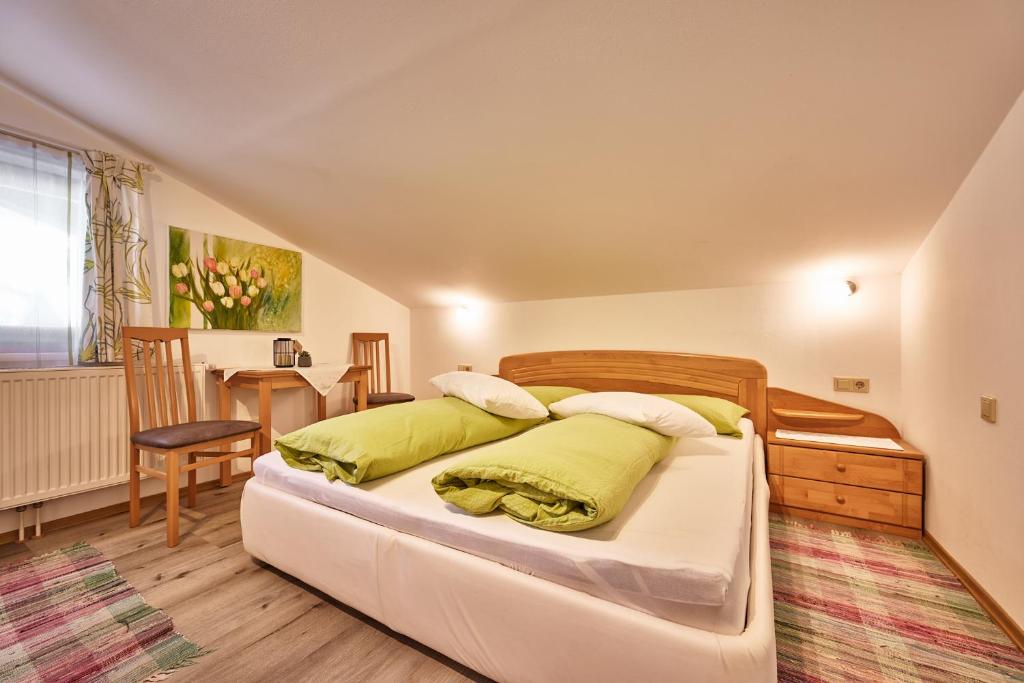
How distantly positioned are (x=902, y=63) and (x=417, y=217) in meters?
2.31

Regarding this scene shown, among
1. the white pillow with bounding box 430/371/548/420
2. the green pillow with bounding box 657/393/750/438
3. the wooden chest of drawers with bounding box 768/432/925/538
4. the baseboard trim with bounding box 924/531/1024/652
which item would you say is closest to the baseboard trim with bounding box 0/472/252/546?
the white pillow with bounding box 430/371/548/420

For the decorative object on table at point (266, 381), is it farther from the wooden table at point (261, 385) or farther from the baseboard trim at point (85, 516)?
the baseboard trim at point (85, 516)

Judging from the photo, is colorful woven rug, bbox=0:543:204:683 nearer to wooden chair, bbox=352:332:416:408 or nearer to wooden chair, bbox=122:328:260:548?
wooden chair, bbox=122:328:260:548

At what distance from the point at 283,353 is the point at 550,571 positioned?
9.21ft

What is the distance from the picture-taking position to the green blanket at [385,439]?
1.57 metres

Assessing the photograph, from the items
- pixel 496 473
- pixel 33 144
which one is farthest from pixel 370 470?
pixel 33 144

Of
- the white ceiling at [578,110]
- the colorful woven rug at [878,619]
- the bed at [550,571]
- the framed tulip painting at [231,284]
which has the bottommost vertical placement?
the colorful woven rug at [878,619]

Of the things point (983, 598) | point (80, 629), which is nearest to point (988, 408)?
point (983, 598)

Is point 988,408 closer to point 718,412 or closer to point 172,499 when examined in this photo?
point 718,412

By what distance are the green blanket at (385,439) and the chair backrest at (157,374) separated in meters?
1.27

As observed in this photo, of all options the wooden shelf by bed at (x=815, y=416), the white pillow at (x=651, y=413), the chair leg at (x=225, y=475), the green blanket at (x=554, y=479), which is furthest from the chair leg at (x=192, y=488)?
the wooden shelf by bed at (x=815, y=416)

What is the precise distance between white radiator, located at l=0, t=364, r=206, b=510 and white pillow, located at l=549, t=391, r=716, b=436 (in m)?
2.66

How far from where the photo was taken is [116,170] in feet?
8.36

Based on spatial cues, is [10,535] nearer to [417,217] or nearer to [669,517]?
[417,217]
